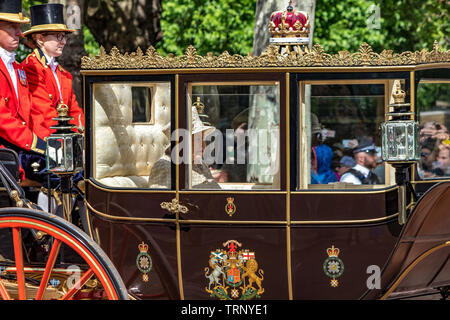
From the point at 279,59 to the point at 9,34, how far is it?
5.54 ft

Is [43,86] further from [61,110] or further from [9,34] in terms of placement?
[61,110]

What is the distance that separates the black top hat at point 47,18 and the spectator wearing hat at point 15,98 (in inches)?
6.9

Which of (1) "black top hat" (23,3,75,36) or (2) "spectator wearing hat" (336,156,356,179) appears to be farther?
(2) "spectator wearing hat" (336,156,356,179)

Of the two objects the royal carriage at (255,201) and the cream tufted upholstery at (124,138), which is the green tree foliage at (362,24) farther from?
the royal carriage at (255,201)

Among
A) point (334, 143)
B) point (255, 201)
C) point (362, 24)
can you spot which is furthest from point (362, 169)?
point (362, 24)

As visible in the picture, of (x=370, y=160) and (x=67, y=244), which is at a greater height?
(x=370, y=160)

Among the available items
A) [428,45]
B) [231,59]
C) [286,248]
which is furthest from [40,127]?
[428,45]

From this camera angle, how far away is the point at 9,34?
4.41 m

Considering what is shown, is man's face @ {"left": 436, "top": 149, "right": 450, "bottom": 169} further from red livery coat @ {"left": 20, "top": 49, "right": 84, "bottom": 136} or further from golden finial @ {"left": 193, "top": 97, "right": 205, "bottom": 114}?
red livery coat @ {"left": 20, "top": 49, "right": 84, "bottom": 136}

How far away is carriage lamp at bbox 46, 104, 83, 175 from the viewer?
4043 mm

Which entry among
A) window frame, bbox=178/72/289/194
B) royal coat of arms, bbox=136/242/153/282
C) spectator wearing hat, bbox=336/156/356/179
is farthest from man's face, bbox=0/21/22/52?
spectator wearing hat, bbox=336/156/356/179

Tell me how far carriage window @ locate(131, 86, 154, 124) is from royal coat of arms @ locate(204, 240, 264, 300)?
3.91 feet

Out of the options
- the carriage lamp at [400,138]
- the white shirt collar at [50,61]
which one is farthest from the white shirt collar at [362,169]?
the white shirt collar at [50,61]
